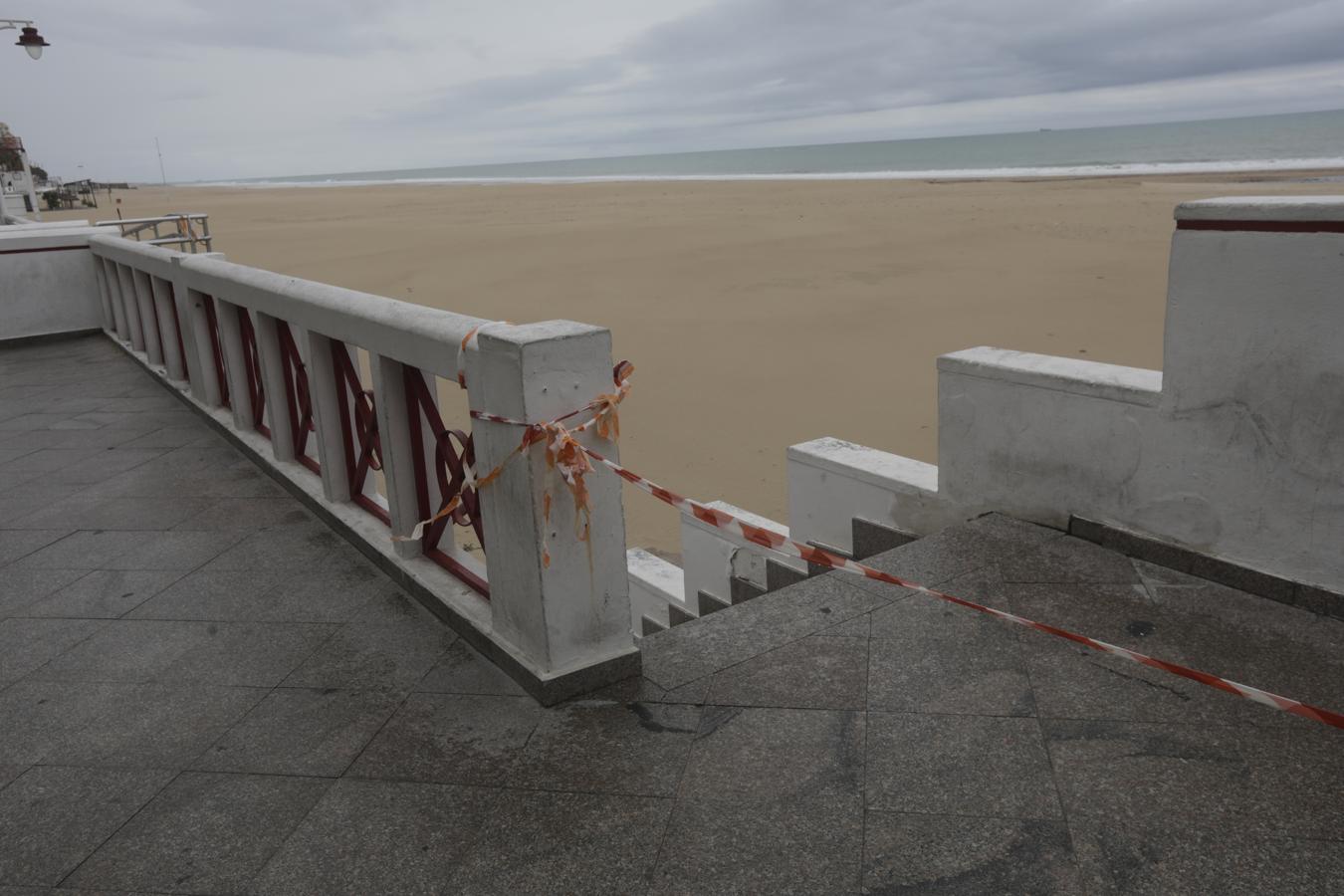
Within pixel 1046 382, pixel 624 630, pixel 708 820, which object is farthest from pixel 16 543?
pixel 1046 382

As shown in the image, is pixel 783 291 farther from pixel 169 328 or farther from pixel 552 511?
pixel 552 511

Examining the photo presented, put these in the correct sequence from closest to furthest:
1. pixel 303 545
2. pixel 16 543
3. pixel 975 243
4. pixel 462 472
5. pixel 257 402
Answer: pixel 462 472
pixel 303 545
pixel 16 543
pixel 257 402
pixel 975 243

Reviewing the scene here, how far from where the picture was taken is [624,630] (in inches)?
143

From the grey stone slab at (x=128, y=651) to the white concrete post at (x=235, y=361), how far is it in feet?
8.83

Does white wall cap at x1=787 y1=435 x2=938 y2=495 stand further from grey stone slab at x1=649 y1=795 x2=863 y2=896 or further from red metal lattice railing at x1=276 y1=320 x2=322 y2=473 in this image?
red metal lattice railing at x1=276 y1=320 x2=322 y2=473

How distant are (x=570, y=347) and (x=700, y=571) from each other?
3262 mm

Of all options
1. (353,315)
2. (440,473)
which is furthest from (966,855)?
(353,315)

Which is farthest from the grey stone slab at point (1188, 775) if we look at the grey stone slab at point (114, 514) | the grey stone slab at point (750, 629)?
the grey stone slab at point (114, 514)

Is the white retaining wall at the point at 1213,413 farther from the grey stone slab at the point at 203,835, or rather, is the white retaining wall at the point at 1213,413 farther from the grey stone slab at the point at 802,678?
the grey stone slab at the point at 203,835

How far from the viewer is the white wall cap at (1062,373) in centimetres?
429

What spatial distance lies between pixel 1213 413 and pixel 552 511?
2578 mm

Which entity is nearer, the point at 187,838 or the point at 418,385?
the point at 187,838

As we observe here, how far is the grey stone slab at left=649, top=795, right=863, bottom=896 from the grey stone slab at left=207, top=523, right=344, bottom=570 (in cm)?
→ 284

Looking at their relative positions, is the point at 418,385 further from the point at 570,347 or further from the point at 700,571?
the point at 700,571
